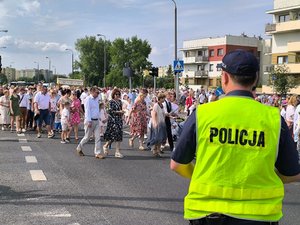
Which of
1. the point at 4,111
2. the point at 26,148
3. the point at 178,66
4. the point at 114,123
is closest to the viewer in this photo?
the point at 114,123

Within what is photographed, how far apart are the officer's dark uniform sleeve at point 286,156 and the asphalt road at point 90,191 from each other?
355cm

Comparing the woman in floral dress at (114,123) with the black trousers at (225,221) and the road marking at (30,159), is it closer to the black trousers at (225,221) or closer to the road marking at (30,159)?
the road marking at (30,159)

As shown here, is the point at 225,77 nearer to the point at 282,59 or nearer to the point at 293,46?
the point at 293,46

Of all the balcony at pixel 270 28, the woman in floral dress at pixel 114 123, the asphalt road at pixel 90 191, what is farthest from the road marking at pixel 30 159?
the balcony at pixel 270 28

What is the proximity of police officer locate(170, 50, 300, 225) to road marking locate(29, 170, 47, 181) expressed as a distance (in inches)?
263

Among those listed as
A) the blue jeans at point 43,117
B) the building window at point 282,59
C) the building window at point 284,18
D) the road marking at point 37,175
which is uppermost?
the building window at point 284,18

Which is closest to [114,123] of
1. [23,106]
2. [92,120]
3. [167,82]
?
[92,120]

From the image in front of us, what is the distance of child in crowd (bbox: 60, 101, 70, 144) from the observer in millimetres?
14924

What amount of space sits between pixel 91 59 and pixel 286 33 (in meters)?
60.2

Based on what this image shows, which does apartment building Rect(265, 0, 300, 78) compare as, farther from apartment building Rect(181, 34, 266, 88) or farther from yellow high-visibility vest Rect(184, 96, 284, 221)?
yellow high-visibility vest Rect(184, 96, 284, 221)

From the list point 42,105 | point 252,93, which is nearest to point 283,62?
point 42,105

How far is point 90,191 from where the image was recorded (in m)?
7.70

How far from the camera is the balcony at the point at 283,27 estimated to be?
56.0 m

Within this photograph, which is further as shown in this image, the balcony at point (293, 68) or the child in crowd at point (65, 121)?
the balcony at point (293, 68)
